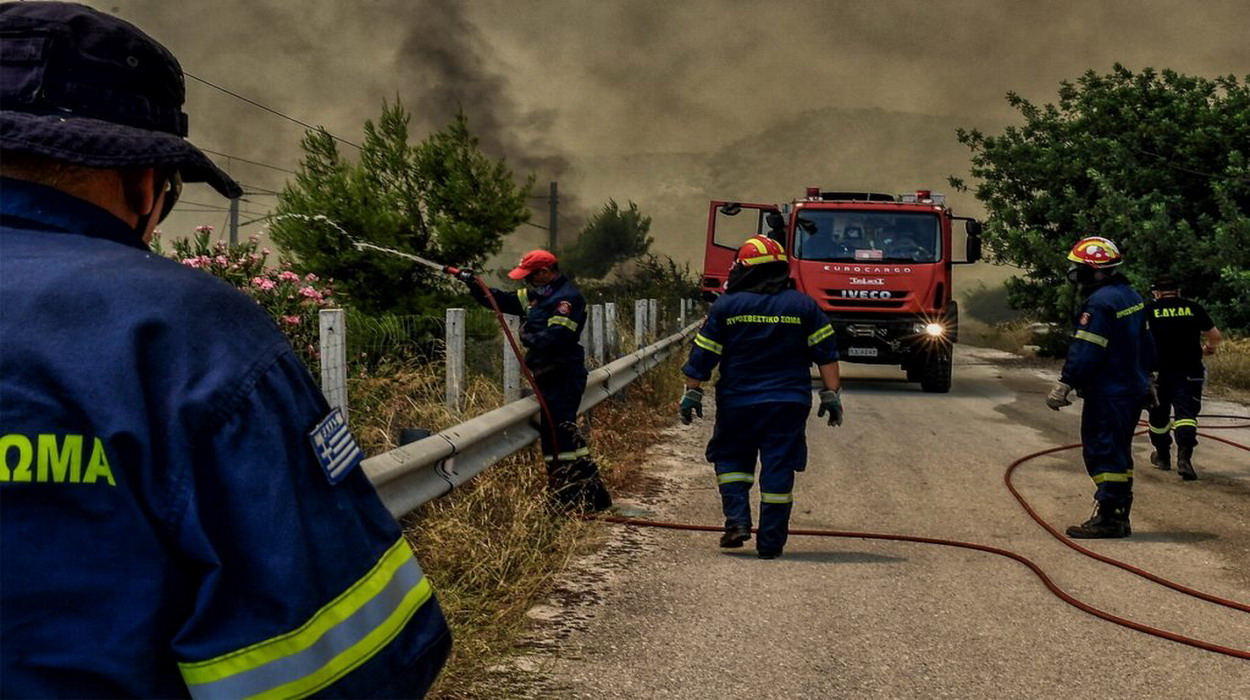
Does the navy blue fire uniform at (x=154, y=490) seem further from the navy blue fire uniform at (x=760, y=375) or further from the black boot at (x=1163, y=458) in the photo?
the black boot at (x=1163, y=458)

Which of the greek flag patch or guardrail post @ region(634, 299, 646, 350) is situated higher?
the greek flag patch

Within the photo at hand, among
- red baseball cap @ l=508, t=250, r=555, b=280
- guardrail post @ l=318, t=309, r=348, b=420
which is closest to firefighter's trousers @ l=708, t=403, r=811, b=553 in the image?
red baseball cap @ l=508, t=250, r=555, b=280

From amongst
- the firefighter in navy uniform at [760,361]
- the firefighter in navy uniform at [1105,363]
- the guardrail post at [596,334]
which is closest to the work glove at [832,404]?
the firefighter in navy uniform at [760,361]

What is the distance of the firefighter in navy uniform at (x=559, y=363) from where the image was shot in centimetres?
739

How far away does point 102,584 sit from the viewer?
1250 mm

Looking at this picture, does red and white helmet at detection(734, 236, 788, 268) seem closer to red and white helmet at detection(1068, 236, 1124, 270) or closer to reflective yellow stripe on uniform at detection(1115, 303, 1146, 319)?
red and white helmet at detection(1068, 236, 1124, 270)

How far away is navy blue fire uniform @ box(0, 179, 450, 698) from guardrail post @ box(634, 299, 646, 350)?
44.1 ft

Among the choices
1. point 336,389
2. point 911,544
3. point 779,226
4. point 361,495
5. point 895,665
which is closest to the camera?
point 361,495

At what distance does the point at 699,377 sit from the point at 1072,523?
252 centimetres

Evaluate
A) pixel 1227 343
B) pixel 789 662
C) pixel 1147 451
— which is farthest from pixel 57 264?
pixel 1227 343

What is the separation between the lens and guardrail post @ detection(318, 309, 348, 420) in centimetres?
538

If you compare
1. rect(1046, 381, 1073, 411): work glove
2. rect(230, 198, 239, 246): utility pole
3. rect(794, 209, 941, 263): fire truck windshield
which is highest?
rect(230, 198, 239, 246): utility pole

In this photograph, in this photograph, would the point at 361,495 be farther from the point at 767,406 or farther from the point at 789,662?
the point at 767,406

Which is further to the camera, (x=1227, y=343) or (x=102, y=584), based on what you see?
(x=1227, y=343)
